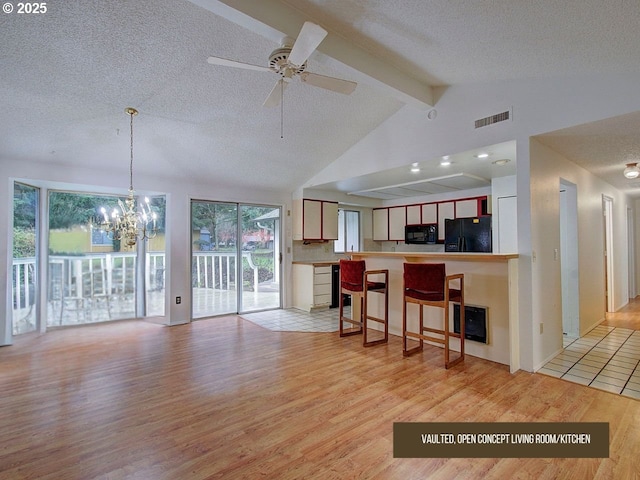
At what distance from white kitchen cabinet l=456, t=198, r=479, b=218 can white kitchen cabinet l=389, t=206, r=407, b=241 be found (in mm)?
1216

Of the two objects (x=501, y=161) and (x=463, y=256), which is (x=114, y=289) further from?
(x=501, y=161)

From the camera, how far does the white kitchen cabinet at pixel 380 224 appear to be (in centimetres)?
711

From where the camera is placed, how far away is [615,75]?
8.34ft

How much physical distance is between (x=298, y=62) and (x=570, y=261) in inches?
161

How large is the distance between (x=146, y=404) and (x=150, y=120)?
9.43ft

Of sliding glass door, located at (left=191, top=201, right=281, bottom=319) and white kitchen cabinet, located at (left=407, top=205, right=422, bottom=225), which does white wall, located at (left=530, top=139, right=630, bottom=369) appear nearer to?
white kitchen cabinet, located at (left=407, top=205, right=422, bottom=225)

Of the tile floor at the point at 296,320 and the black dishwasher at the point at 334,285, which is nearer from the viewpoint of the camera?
the tile floor at the point at 296,320

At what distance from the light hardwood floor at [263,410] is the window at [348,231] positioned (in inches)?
140

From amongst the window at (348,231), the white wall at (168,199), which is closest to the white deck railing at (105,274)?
the white wall at (168,199)

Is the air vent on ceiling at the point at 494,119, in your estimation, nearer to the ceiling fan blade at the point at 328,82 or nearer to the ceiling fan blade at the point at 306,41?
the ceiling fan blade at the point at 328,82

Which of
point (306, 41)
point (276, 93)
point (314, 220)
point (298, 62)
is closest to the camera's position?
point (306, 41)

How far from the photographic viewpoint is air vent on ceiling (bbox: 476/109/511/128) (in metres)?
3.16

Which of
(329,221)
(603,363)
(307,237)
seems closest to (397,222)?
(329,221)

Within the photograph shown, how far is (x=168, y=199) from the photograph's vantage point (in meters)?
5.02
